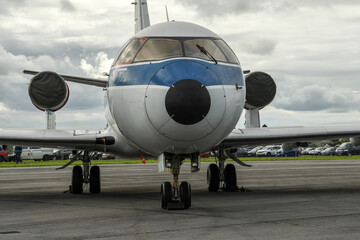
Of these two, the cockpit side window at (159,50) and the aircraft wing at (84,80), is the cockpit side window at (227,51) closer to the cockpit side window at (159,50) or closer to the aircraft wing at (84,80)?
the cockpit side window at (159,50)

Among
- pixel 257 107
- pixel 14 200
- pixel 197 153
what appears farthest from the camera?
pixel 257 107

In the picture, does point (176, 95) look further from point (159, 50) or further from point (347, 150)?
point (347, 150)

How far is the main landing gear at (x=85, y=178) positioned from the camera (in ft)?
51.0

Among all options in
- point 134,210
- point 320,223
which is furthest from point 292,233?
point 134,210

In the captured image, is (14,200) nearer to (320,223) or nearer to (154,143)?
(154,143)

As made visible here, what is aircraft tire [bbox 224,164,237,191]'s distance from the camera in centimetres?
1594

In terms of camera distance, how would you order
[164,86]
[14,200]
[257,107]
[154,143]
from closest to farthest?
1. [164,86]
2. [154,143]
3. [14,200]
4. [257,107]

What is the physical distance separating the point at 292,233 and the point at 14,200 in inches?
338

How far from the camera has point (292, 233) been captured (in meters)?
7.32

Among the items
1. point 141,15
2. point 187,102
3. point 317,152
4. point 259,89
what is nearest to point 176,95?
point 187,102

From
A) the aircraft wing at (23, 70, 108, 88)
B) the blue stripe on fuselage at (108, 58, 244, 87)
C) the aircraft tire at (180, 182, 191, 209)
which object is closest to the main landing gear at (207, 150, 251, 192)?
the aircraft wing at (23, 70, 108, 88)

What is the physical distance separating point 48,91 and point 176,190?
6118mm

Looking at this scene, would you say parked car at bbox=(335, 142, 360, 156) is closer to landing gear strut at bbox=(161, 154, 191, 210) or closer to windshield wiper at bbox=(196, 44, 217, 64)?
landing gear strut at bbox=(161, 154, 191, 210)

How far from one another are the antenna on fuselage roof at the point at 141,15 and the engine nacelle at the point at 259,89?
6641 mm
